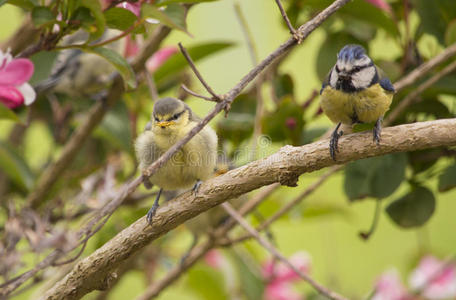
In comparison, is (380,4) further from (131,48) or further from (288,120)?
(131,48)

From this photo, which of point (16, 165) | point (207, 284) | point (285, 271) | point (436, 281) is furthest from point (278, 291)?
point (16, 165)

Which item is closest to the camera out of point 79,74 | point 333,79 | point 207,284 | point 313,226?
point 333,79

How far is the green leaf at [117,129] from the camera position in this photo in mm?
913

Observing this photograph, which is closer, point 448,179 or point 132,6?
point 132,6

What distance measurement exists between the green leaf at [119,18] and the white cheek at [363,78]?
0.23 meters

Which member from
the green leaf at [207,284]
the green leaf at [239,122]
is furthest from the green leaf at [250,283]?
the green leaf at [239,122]

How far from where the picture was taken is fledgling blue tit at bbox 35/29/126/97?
94 centimetres

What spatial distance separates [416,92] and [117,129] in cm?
47

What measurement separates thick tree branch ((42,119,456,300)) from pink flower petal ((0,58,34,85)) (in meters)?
0.20

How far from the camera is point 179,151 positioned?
0.67 metres

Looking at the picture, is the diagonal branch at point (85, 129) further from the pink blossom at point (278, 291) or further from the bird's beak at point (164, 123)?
the pink blossom at point (278, 291)

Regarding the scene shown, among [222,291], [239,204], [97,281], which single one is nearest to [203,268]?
[222,291]

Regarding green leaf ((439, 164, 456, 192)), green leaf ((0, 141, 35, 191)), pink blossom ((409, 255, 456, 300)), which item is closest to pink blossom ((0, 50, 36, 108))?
green leaf ((0, 141, 35, 191))

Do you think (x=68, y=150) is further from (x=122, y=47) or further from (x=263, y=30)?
(x=263, y=30)
